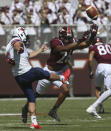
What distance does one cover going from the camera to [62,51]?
418 inches

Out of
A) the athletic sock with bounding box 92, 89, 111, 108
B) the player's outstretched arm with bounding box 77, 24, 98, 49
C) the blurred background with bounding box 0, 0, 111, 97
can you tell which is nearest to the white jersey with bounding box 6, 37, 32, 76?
the player's outstretched arm with bounding box 77, 24, 98, 49

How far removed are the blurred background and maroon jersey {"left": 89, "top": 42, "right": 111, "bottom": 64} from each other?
198 inches

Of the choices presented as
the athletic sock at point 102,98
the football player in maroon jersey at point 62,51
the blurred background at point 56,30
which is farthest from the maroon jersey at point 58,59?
the blurred background at point 56,30

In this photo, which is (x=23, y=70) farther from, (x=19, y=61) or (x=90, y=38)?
(x=90, y=38)

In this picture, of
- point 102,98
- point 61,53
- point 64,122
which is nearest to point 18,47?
point 61,53

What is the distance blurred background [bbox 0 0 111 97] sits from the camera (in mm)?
19203

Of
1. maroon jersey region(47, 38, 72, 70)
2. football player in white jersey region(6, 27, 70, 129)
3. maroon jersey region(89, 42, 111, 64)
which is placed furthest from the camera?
maroon jersey region(89, 42, 111, 64)

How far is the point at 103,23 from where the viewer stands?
19391mm

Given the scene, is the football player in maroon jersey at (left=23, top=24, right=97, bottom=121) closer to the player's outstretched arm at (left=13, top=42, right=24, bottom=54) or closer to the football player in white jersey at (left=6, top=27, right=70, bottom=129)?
the football player in white jersey at (left=6, top=27, right=70, bottom=129)

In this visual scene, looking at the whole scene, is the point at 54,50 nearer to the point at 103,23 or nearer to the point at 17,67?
the point at 17,67

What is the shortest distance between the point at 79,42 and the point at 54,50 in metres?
1.05

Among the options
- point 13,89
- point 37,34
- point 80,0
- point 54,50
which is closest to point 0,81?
point 13,89

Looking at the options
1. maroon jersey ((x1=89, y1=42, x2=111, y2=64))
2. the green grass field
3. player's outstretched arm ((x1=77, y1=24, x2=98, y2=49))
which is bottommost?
the green grass field

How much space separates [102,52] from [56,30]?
586cm
